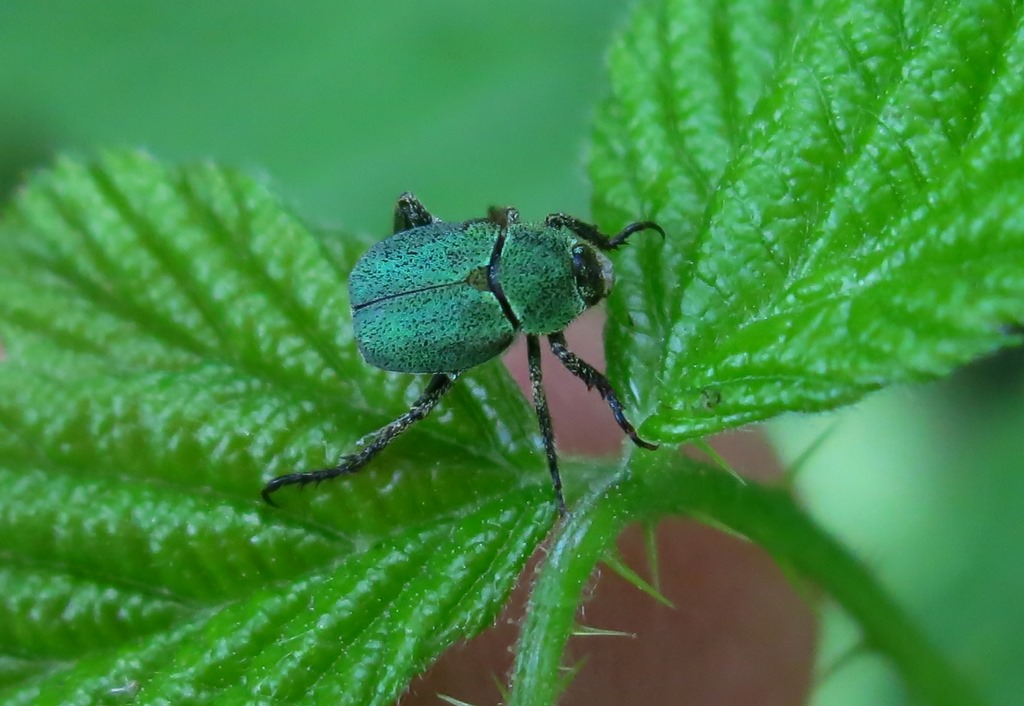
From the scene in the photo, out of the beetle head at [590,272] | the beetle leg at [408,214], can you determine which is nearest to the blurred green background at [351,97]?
the beetle leg at [408,214]

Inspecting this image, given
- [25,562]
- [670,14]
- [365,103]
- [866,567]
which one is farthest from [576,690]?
[365,103]

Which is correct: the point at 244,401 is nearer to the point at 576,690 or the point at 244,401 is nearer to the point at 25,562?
the point at 25,562

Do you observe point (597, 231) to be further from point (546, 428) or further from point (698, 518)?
point (698, 518)

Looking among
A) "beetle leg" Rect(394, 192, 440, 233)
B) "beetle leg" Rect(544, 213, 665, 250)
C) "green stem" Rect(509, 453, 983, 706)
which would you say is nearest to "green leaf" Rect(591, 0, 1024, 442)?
"beetle leg" Rect(544, 213, 665, 250)

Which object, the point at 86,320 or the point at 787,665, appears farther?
the point at 787,665

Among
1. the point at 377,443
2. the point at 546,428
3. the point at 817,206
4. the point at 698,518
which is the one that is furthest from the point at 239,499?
the point at 817,206
